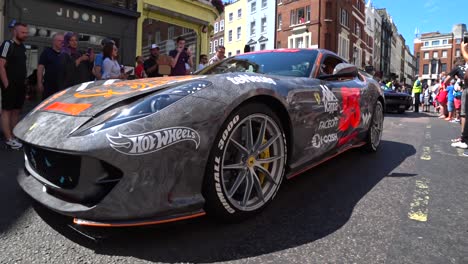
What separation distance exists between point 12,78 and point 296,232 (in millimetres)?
4098

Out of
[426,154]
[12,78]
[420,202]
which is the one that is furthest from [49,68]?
[426,154]

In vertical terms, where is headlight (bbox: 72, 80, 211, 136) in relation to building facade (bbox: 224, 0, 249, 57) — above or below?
below

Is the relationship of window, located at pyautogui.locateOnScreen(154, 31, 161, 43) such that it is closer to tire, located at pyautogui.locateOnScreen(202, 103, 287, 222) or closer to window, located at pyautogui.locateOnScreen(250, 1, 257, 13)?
tire, located at pyautogui.locateOnScreen(202, 103, 287, 222)

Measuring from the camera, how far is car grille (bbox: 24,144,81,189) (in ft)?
6.04

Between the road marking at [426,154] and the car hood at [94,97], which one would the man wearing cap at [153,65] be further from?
the road marking at [426,154]

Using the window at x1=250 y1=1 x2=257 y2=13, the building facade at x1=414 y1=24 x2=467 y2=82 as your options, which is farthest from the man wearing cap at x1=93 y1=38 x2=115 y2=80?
the building facade at x1=414 y1=24 x2=467 y2=82

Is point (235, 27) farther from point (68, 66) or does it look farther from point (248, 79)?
point (248, 79)

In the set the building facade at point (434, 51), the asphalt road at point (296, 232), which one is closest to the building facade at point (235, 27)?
the asphalt road at point (296, 232)

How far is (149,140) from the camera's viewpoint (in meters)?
1.78

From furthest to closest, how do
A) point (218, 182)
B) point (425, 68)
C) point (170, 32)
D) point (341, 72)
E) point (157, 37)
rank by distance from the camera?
point (425, 68) < point (170, 32) < point (157, 37) < point (341, 72) < point (218, 182)

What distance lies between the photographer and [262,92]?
2352 millimetres

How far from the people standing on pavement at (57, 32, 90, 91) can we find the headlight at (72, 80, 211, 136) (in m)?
3.68

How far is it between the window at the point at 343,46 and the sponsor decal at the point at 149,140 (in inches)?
1423

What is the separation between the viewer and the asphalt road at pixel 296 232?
1.86 metres
